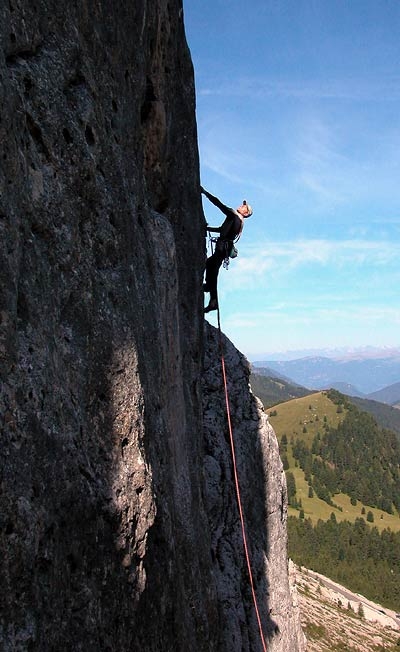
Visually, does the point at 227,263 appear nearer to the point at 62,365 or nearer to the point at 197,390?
the point at 197,390

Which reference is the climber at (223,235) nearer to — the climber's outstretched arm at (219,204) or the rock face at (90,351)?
A: the climber's outstretched arm at (219,204)

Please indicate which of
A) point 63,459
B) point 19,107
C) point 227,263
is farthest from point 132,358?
point 227,263

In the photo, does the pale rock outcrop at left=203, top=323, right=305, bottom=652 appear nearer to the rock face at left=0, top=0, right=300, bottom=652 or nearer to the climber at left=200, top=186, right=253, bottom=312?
the climber at left=200, top=186, right=253, bottom=312

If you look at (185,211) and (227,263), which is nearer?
(185,211)

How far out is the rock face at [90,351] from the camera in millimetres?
4941

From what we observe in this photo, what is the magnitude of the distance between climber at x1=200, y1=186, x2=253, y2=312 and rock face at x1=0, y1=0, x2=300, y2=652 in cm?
467

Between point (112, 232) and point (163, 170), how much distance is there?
13.1 feet

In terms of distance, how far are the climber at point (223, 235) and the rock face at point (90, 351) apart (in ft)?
15.3

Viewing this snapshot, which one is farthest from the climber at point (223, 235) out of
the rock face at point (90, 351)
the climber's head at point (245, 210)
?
the rock face at point (90, 351)

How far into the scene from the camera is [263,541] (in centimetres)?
1608

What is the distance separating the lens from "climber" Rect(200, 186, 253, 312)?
1514cm

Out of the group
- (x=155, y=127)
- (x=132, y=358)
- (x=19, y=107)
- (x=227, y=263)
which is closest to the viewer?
(x=19, y=107)

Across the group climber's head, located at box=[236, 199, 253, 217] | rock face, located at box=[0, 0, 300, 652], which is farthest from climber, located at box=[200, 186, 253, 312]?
rock face, located at box=[0, 0, 300, 652]

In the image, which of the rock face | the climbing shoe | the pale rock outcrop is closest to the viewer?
the rock face
